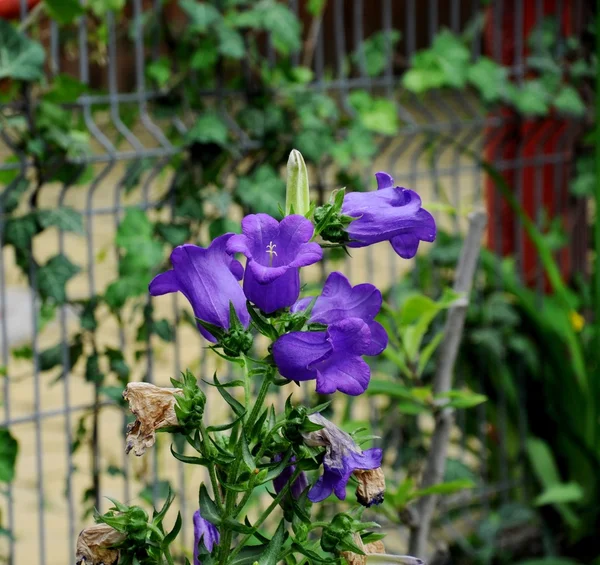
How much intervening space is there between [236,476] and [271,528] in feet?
6.55

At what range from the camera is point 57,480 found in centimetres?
421

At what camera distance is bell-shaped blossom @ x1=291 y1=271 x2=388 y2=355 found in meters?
1.22

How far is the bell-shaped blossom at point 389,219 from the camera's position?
123 cm

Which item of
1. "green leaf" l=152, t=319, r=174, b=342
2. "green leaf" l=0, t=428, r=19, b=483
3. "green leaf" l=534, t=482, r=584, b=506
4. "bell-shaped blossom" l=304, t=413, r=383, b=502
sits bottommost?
"green leaf" l=534, t=482, r=584, b=506

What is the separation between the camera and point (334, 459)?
116 centimetres

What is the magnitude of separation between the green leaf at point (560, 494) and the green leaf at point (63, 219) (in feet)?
5.54

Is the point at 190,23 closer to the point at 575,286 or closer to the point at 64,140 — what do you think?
the point at 64,140

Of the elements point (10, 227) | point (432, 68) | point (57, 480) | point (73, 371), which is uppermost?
point (432, 68)

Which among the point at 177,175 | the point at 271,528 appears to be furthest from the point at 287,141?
the point at 271,528

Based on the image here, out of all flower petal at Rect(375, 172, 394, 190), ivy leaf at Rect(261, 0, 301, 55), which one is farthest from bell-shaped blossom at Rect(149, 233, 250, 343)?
ivy leaf at Rect(261, 0, 301, 55)

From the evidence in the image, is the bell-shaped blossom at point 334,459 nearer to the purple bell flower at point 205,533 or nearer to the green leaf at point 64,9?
the purple bell flower at point 205,533

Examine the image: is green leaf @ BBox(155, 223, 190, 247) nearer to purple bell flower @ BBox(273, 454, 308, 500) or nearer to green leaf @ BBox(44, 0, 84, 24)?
green leaf @ BBox(44, 0, 84, 24)

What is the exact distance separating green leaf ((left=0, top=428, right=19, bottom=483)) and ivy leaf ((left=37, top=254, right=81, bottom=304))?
33 centimetres

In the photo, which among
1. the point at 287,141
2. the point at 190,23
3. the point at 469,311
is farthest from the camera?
the point at 469,311
